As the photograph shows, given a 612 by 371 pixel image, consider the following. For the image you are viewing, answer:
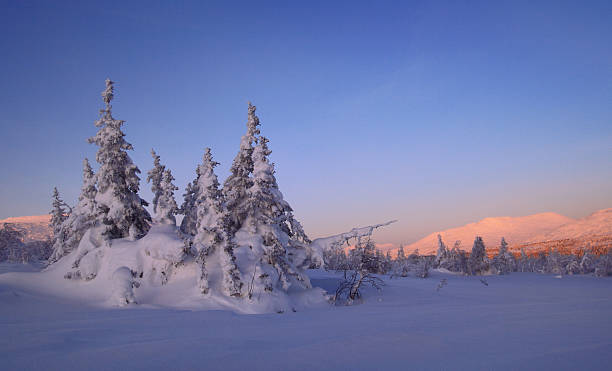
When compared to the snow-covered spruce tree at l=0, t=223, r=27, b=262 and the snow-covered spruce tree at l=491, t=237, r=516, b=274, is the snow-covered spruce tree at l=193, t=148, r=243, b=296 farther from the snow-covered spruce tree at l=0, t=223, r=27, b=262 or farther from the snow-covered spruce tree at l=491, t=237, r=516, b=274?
the snow-covered spruce tree at l=491, t=237, r=516, b=274

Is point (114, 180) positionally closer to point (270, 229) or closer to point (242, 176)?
point (242, 176)

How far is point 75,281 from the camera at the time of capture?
619 inches

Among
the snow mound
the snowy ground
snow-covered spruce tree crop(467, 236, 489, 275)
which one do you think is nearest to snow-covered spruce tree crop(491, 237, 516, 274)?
snow-covered spruce tree crop(467, 236, 489, 275)

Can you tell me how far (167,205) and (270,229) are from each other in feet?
19.7

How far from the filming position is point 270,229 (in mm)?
16891

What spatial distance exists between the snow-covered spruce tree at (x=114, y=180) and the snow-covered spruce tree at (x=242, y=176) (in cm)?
512

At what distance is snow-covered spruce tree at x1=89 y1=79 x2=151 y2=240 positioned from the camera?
Result: 1703cm

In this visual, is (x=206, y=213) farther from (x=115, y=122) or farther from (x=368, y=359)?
(x=368, y=359)

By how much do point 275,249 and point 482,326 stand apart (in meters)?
10.6

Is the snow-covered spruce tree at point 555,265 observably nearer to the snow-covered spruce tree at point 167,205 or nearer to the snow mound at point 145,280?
the snow mound at point 145,280

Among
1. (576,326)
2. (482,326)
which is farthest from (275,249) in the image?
(576,326)

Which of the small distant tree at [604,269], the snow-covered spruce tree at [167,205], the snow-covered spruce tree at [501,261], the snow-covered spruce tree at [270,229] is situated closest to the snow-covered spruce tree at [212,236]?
the snow-covered spruce tree at [270,229]

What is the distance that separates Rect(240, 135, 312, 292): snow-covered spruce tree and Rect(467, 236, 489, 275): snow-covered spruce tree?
56551 millimetres

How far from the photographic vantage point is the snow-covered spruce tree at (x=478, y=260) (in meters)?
63.3
